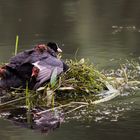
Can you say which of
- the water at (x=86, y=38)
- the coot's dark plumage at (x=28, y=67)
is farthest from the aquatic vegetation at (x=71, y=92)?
the water at (x=86, y=38)

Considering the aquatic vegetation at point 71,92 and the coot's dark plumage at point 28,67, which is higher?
the coot's dark plumage at point 28,67

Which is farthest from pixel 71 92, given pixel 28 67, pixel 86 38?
pixel 86 38

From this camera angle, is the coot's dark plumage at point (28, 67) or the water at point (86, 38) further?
the coot's dark plumage at point (28, 67)

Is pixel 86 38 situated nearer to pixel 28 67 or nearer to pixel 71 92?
pixel 71 92

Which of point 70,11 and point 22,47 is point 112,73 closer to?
point 22,47

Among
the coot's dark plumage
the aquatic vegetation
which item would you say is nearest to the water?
the aquatic vegetation

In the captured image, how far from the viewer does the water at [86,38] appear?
3895mm

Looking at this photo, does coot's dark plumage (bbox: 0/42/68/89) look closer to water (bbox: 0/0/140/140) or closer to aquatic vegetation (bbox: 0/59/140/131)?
aquatic vegetation (bbox: 0/59/140/131)

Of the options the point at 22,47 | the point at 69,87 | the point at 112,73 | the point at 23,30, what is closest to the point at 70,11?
the point at 23,30

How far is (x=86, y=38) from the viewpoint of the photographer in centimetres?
739

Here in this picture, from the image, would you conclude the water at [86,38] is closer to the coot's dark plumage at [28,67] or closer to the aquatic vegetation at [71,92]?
the aquatic vegetation at [71,92]

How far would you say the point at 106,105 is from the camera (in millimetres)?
4508

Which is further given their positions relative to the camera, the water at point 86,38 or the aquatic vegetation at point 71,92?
the aquatic vegetation at point 71,92

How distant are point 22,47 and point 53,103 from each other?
8.09 feet
